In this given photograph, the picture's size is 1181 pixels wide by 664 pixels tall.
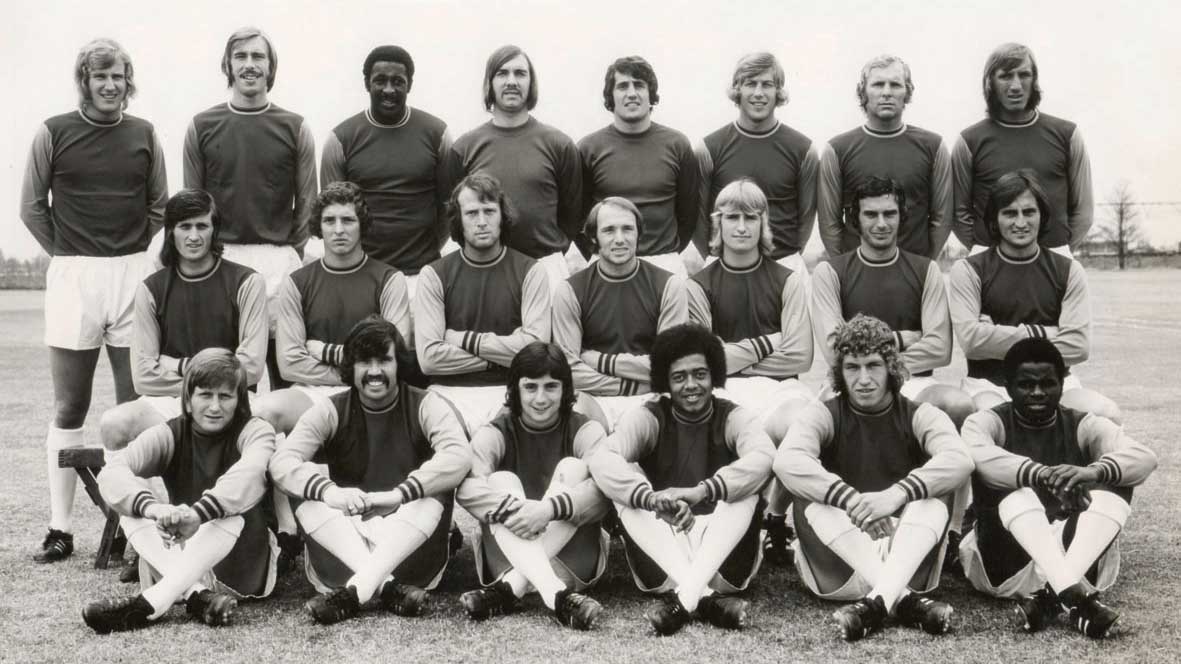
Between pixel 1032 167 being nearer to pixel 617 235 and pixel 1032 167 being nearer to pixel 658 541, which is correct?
pixel 617 235

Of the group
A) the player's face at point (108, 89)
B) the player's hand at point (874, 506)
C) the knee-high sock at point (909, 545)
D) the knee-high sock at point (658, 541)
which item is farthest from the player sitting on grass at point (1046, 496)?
the player's face at point (108, 89)

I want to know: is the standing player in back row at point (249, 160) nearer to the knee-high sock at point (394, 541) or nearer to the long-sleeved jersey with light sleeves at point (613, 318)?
the long-sleeved jersey with light sleeves at point (613, 318)

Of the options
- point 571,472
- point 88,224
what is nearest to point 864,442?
point 571,472

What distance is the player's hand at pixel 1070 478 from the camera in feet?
14.4

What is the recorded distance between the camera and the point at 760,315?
565 cm

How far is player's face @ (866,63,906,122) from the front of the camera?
6109 millimetres

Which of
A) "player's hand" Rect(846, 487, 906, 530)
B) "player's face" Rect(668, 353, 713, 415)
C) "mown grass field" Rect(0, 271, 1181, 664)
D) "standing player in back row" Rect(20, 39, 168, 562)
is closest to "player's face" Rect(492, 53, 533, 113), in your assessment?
"standing player in back row" Rect(20, 39, 168, 562)

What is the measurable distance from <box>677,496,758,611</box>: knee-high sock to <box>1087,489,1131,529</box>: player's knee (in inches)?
51.2

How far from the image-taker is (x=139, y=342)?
215 inches

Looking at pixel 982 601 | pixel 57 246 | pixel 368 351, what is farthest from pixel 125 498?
pixel 982 601

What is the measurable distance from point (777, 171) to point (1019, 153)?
127 cm

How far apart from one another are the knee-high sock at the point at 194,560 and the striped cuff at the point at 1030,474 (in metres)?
3.10

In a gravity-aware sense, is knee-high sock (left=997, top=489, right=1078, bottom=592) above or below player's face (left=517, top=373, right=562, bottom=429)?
below

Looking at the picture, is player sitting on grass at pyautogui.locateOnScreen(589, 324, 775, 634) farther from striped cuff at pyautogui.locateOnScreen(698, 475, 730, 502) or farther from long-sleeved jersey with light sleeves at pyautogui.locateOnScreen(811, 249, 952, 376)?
long-sleeved jersey with light sleeves at pyautogui.locateOnScreen(811, 249, 952, 376)
